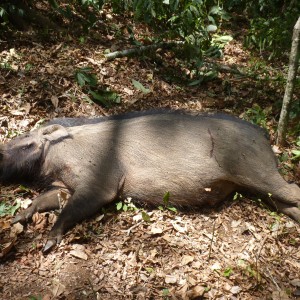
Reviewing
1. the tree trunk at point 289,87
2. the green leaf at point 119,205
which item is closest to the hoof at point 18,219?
the green leaf at point 119,205

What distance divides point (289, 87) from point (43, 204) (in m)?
3.34

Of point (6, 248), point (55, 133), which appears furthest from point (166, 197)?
point (6, 248)

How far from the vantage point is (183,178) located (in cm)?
461

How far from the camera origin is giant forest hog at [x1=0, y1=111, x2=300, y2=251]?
4.57 m

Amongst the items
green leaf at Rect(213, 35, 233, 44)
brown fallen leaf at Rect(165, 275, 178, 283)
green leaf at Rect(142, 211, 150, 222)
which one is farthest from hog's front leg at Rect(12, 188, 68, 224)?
green leaf at Rect(213, 35, 233, 44)

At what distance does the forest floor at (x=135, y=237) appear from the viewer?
372 centimetres

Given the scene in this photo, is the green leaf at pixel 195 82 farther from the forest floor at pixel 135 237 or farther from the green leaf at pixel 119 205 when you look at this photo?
the green leaf at pixel 119 205

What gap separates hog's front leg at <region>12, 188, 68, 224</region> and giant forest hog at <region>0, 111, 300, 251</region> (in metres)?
0.01

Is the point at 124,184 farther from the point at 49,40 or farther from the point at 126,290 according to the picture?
the point at 49,40

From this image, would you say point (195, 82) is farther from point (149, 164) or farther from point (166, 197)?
point (166, 197)

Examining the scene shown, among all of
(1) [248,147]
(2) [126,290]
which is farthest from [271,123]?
(2) [126,290]

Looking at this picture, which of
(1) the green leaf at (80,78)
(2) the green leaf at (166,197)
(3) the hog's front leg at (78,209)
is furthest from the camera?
(1) the green leaf at (80,78)

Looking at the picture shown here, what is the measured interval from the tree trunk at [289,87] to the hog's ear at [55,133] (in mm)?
2781

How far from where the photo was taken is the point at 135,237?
429 cm
